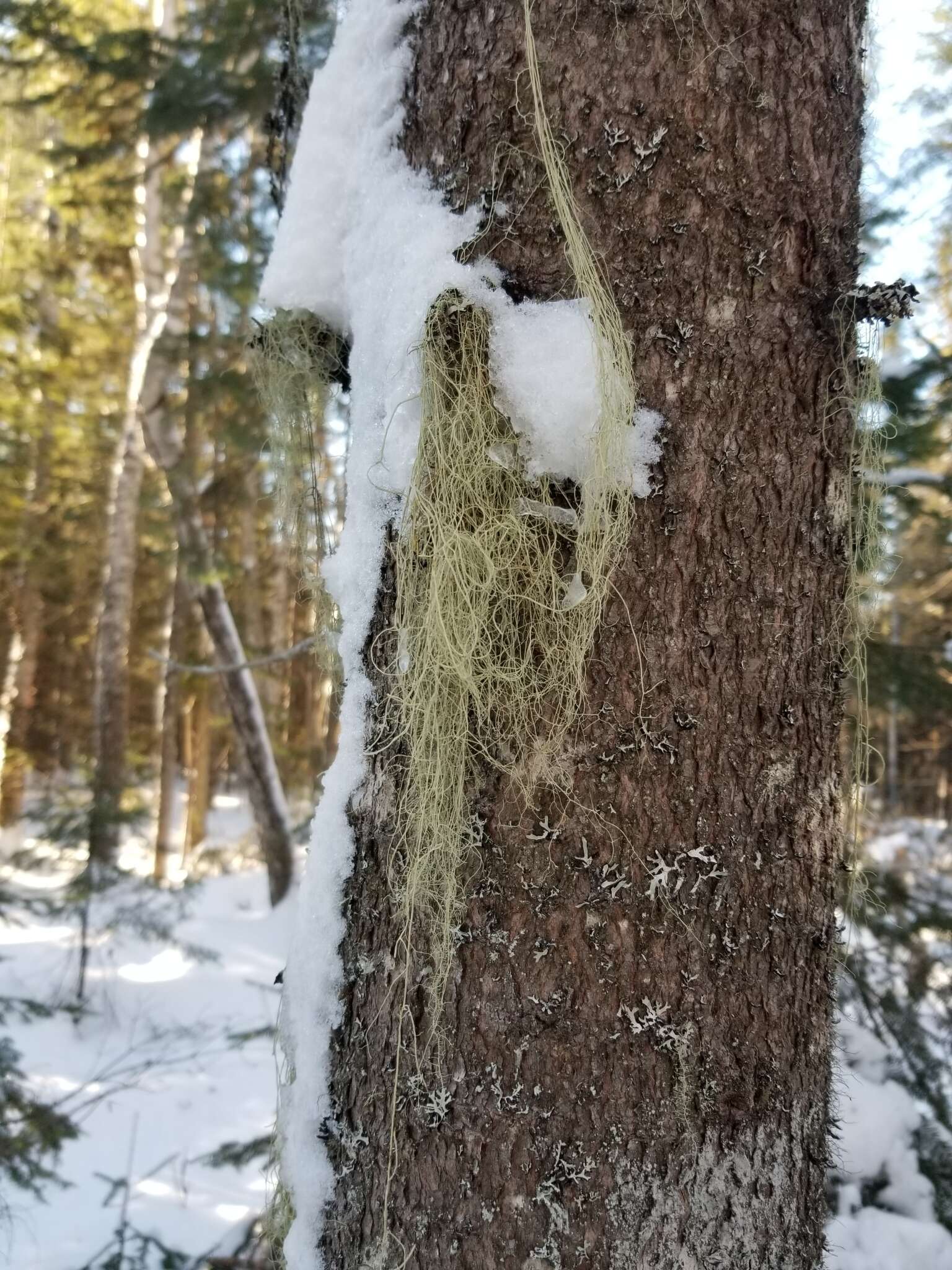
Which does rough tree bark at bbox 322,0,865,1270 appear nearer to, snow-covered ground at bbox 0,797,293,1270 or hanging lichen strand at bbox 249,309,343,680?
hanging lichen strand at bbox 249,309,343,680

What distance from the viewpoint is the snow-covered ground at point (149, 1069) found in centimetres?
268

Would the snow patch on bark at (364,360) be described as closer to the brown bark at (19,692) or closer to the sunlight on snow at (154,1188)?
the sunlight on snow at (154,1188)

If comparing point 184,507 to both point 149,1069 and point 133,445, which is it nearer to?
point 133,445

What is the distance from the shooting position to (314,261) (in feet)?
3.95

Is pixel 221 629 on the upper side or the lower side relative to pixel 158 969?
upper

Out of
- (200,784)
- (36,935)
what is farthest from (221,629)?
(200,784)

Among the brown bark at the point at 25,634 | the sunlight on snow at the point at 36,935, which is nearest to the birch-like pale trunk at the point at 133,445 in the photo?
the sunlight on snow at the point at 36,935

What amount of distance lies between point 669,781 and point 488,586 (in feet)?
1.05

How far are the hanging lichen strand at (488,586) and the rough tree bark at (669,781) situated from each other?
3cm

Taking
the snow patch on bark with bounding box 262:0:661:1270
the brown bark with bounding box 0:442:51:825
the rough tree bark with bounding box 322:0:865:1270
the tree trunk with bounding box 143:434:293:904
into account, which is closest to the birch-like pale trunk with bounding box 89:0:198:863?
the tree trunk with bounding box 143:434:293:904

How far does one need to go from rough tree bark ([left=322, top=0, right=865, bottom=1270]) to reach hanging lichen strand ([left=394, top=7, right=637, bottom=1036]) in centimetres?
3

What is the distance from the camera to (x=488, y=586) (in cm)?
96

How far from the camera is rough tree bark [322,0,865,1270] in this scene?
0.94 meters

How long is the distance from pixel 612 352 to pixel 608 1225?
1.01 meters
